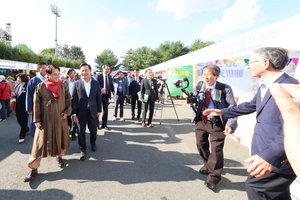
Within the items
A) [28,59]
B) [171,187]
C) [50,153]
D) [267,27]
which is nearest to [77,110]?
[50,153]

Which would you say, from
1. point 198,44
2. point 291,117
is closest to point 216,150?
point 291,117

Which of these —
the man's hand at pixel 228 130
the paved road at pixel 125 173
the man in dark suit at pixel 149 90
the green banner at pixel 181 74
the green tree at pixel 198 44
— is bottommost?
the paved road at pixel 125 173

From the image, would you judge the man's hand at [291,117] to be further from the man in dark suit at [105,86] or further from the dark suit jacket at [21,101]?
the dark suit jacket at [21,101]

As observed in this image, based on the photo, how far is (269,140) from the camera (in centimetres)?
130

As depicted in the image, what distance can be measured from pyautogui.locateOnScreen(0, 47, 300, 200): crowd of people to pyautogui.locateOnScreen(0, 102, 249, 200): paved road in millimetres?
224

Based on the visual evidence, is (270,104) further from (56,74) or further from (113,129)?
(113,129)

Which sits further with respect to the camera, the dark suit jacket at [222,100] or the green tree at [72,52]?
the green tree at [72,52]

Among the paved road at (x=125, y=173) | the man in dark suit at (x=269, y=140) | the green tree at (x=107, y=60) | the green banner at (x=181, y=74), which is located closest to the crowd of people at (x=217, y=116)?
the man in dark suit at (x=269, y=140)

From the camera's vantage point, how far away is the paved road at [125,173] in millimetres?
2244

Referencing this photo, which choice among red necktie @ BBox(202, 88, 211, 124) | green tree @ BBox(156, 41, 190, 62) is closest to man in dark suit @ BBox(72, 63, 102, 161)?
red necktie @ BBox(202, 88, 211, 124)

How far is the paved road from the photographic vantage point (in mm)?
2244

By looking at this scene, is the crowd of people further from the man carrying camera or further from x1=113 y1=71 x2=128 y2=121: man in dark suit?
x1=113 y1=71 x2=128 y2=121: man in dark suit

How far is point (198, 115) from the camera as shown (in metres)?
2.63

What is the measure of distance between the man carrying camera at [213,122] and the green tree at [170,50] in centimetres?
4763
